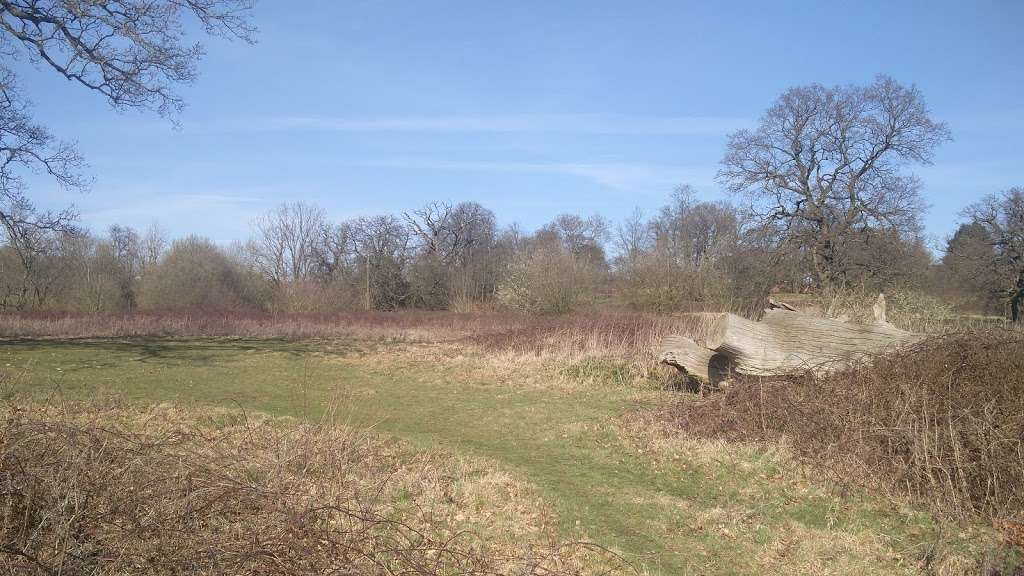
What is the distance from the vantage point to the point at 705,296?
71.3ft

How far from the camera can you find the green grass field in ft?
14.4

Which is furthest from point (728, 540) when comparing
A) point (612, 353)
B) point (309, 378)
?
point (309, 378)

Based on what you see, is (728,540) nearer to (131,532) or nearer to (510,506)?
(510,506)

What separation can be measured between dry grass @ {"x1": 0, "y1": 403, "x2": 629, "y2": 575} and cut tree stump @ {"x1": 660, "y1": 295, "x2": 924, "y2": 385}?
4.56 metres

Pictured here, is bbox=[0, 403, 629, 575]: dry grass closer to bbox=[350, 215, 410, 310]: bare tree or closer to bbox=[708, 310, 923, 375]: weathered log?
bbox=[708, 310, 923, 375]: weathered log

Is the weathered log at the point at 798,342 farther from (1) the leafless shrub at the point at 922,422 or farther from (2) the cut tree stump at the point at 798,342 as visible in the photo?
(1) the leafless shrub at the point at 922,422

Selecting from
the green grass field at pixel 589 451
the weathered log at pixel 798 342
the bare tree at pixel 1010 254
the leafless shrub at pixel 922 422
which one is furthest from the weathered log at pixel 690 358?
the bare tree at pixel 1010 254

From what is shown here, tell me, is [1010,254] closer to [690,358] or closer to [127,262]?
[690,358]

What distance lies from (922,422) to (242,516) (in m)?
5.82

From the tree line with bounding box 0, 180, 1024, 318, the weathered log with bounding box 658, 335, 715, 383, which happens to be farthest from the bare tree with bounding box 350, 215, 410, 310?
the weathered log with bounding box 658, 335, 715, 383

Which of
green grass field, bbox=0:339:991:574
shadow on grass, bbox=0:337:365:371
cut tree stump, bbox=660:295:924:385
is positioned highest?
cut tree stump, bbox=660:295:924:385

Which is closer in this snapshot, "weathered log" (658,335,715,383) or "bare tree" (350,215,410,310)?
"weathered log" (658,335,715,383)

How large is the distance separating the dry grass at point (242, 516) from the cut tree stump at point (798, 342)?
456 centimetres

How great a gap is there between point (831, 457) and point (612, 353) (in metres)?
7.64
